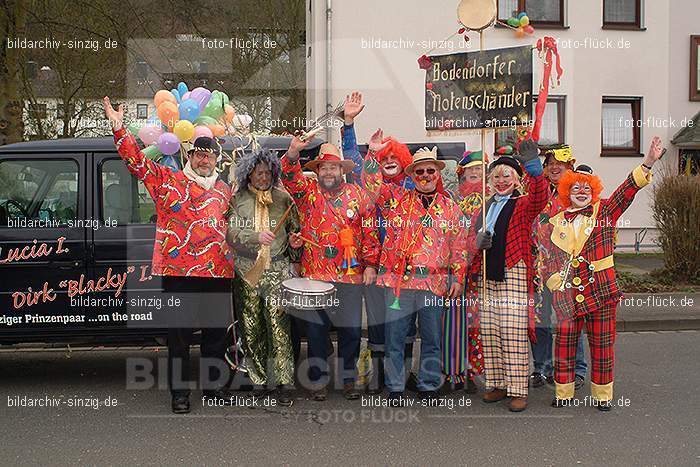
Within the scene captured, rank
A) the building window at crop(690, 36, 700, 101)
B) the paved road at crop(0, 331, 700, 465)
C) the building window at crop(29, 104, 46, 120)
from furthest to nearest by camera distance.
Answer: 1. the building window at crop(29, 104, 46, 120)
2. the building window at crop(690, 36, 700, 101)
3. the paved road at crop(0, 331, 700, 465)

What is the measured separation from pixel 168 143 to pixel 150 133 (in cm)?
26

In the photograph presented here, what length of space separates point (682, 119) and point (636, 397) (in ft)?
39.5

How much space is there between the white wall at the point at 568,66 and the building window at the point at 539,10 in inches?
8.2

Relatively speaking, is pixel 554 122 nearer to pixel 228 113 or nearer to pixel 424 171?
pixel 424 171

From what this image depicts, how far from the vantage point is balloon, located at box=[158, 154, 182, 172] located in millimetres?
5449

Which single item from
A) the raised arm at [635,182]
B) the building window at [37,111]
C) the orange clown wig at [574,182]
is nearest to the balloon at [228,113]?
the orange clown wig at [574,182]

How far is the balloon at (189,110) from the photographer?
5363 millimetres

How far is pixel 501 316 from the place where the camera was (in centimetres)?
527

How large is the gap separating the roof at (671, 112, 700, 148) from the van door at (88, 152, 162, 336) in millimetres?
12976

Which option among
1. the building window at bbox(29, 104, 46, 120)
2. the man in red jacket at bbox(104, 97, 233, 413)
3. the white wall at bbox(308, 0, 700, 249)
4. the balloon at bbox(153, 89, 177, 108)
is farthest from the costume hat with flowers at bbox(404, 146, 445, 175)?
the building window at bbox(29, 104, 46, 120)

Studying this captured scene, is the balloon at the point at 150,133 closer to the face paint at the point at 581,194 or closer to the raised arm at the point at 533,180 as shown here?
the raised arm at the point at 533,180

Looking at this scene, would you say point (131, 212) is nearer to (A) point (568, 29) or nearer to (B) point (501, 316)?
(B) point (501, 316)

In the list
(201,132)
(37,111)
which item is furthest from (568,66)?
(37,111)

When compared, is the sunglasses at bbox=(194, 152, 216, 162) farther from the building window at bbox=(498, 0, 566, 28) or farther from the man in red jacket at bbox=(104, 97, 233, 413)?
the building window at bbox=(498, 0, 566, 28)
